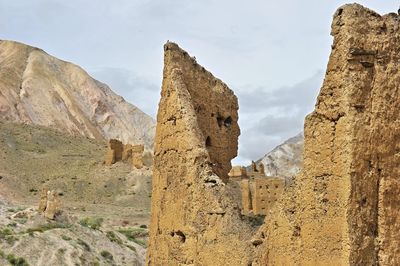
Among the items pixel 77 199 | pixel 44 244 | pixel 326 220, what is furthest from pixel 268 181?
pixel 77 199

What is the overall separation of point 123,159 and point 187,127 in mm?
51805

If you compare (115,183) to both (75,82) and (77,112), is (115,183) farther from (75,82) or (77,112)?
(75,82)

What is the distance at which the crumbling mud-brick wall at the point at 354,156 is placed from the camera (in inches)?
301

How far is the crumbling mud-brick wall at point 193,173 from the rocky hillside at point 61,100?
77.0 meters

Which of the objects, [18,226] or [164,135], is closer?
[164,135]

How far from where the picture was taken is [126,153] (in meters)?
60.8

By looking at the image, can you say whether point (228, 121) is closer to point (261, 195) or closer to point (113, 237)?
point (261, 195)

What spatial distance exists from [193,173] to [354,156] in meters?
2.72

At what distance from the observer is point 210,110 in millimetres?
11602

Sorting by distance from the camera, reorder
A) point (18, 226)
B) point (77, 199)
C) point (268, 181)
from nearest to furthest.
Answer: point (268, 181) < point (18, 226) < point (77, 199)

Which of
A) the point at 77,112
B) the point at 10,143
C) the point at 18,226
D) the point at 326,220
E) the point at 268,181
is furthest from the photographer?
the point at 77,112

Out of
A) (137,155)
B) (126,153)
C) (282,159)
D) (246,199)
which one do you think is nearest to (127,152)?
(126,153)

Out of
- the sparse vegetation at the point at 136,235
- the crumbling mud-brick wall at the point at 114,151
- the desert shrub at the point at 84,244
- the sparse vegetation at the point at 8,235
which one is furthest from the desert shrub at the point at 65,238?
the crumbling mud-brick wall at the point at 114,151

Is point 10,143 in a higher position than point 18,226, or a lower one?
higher
